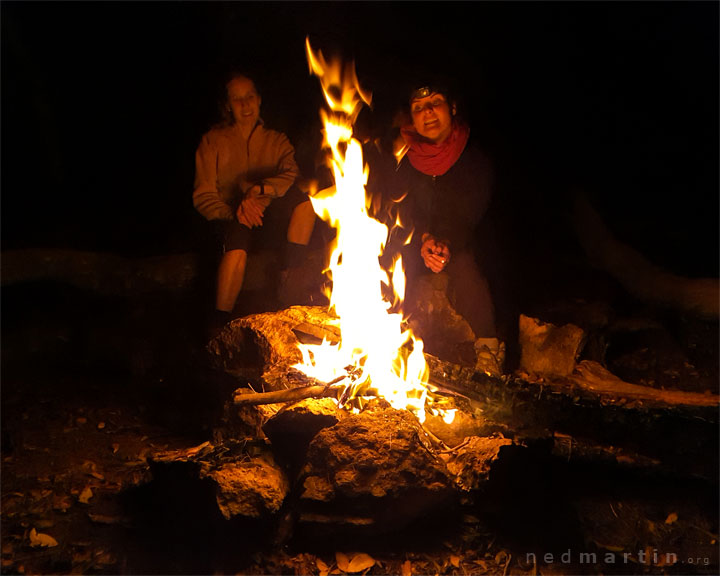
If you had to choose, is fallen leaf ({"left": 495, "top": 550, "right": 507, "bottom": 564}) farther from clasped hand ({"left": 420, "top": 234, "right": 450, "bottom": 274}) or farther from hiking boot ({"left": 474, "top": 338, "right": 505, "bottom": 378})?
clasped hand ({"left": 420, "top": 234, "right": 450, "bottom": 274})

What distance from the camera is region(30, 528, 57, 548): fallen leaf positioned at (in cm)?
335

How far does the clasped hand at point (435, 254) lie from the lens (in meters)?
5.23

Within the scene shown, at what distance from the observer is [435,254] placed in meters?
5.24

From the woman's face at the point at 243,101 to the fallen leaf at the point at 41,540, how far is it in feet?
12.2

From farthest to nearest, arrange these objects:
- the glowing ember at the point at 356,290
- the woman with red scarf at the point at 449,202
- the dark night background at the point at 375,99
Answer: the dark night background at the point at 375,99 → the woman with red scarf at the point at 449,202 → the glowing ember at the point at 356,290

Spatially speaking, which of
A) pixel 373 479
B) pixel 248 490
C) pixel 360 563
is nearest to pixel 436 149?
pixel 373 479

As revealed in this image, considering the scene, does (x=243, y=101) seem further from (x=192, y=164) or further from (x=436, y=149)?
(x=192, y=164)

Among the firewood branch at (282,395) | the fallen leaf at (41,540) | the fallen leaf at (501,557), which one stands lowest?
the fallen leaf at (41,540)

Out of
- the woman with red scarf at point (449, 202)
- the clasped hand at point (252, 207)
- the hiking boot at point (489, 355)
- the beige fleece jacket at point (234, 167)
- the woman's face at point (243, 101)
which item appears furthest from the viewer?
the beige fleece jacket at point (234, 167)

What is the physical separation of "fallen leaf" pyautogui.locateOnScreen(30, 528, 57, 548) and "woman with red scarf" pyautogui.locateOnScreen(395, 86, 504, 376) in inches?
134

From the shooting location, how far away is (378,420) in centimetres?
335

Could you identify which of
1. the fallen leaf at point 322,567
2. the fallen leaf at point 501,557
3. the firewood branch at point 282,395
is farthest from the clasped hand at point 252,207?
the fallen leaf at point 501,557

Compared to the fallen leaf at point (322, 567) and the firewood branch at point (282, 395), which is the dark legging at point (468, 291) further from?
the fallen leaf at point (322, 567)

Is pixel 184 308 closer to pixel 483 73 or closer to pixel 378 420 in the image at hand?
pixel 378 420
